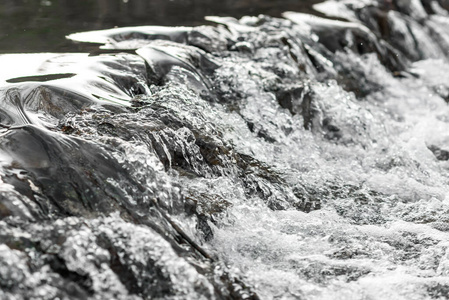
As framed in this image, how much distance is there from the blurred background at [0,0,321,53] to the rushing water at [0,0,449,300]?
29 centimetres

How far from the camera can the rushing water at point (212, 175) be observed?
245 cm

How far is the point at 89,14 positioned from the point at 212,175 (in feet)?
9.88

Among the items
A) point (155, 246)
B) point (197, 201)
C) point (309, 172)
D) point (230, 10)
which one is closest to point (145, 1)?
point (230, 10)

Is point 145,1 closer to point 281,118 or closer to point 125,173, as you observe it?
point 281,118

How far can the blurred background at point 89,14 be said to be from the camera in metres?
4.77

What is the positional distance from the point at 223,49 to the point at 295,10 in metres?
1.95

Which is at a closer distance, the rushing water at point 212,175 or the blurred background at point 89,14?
the rushing water at point 212,175

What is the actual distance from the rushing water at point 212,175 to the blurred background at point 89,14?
29 centimetres

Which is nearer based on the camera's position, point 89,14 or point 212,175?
point 212,175

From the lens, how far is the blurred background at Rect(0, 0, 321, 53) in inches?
188

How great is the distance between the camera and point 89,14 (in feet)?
19.0

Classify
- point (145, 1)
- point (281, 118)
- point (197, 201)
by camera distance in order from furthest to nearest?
1. point (145, 1)
2. point (281, 118)
3. point (197, 201)

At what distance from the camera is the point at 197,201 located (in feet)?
10.1

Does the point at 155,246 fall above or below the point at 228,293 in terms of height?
above
